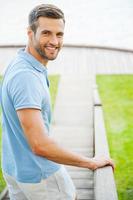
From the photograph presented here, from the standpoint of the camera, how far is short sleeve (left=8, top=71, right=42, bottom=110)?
244 centimetres

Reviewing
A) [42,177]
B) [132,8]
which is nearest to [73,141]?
[42,177]

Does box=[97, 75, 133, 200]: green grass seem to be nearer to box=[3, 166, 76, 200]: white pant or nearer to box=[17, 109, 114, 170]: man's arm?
box=[3, 166, 76, 200]: white pant

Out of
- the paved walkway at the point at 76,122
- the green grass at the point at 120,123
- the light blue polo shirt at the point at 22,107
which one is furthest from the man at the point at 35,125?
the green grass at the point at 120,123

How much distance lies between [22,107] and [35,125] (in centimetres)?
13

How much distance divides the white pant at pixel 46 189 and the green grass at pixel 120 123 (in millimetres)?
3608

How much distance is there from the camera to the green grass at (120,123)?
7137mm

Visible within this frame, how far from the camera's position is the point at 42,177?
2.80 metres

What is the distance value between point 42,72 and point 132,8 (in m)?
41.1

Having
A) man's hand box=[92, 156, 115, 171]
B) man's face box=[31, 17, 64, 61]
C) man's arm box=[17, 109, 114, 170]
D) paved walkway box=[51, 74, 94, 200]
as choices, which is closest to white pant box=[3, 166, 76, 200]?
man's hand box=[92, 156, 115, 171]

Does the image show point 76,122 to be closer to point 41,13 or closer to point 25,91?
point 41,13

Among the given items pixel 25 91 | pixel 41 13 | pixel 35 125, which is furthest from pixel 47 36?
pixel 35 125

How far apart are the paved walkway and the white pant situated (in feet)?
6.81

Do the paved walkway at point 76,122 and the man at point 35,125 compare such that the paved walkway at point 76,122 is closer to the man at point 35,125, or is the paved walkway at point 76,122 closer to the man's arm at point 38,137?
the man at point 35,125

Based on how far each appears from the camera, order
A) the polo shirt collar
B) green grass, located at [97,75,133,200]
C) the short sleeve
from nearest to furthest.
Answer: the short sleeve → the polo shirt collar → green grass, located at [97,75,133,200]
